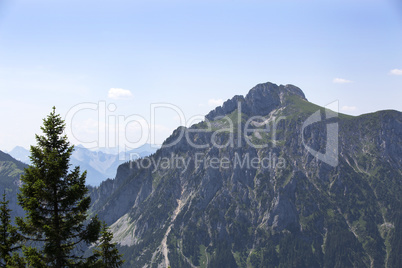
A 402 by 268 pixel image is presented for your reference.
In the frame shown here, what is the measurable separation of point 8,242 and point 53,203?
6160 mm

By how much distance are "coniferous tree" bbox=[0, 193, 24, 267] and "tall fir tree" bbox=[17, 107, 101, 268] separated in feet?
2.65

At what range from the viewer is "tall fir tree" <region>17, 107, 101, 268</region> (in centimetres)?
2586

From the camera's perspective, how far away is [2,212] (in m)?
30.5

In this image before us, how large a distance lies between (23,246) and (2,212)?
18.3 ft

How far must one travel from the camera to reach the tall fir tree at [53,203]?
25.9 meters

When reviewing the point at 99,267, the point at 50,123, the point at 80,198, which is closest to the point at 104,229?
the point at 99,267

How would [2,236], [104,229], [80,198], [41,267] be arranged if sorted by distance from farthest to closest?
[104,229], [2,236], [80,198], [41,267]

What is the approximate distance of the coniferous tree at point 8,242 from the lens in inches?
1051

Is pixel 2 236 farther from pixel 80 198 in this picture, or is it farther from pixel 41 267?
pixel 80 198

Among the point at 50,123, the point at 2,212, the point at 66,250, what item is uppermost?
the point at 50,123

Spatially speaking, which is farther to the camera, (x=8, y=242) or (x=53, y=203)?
(x=8, y=242)

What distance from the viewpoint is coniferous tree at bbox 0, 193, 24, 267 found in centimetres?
2670

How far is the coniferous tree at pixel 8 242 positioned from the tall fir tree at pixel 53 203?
0.81m

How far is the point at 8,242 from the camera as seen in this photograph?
28.7 m
